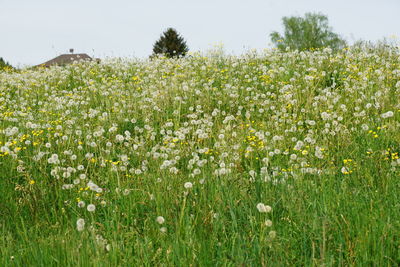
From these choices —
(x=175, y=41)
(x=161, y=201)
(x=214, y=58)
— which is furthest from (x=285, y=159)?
(x=175, y=41)

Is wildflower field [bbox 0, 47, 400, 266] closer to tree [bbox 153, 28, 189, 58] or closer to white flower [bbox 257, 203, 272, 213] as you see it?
white flower [bbox 257, 203, 272, 213]

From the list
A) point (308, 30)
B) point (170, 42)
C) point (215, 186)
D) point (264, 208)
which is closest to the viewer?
point (264, 208)

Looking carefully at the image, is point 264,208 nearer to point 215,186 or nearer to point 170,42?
point 215,186

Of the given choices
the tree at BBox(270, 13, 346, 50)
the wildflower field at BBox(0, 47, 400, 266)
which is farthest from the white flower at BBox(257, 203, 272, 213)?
the tree at BBox(270, 13, 346, 50)

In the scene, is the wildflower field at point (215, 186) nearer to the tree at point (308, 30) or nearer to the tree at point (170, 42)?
the tree at point (170, 42)

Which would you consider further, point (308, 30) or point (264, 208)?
point (308, 30)

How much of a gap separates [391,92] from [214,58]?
4836mm

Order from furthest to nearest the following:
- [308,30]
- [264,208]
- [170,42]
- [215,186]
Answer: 1. [308,30]
2. [170,42]
3. [215,186]
4. [264,208]

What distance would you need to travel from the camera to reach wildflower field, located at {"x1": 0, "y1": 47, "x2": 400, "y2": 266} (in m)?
2.32

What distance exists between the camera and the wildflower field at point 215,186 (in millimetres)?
2318

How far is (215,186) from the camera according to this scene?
10.4 feet

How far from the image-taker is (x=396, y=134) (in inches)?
176

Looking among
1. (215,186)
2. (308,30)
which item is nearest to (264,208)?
(215,186)

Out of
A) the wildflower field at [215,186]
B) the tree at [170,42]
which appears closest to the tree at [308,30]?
the tree at [170,42]
